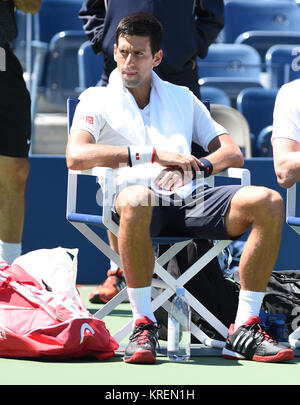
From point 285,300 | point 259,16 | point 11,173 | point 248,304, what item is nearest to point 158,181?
point 248,304

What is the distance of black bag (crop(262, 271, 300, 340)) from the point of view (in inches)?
181

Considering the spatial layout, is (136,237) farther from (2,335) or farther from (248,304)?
(2,335)

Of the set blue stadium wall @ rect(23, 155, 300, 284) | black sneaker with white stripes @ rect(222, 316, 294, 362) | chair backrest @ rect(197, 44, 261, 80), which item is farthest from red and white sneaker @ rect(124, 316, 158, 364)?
chair backrest @ rect(197, 44, 261, 80)

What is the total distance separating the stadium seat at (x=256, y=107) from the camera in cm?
776

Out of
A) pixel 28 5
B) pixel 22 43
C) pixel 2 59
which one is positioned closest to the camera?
pixel 2 59

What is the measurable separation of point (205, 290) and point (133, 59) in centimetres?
117

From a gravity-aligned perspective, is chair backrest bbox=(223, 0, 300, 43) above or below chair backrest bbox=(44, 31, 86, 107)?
above

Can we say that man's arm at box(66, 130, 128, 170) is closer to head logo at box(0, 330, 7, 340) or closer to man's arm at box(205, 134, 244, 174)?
man's arm at box(205, 134, 244, 174)

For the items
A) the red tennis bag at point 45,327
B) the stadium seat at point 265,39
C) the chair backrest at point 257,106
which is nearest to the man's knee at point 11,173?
the red tennis bag at point 45,327

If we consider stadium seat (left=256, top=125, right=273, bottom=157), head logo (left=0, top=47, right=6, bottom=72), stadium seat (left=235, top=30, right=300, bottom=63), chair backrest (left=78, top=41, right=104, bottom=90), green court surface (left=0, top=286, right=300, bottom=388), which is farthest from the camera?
stadium seat (left=235, top=30, right=300, bottom=63)

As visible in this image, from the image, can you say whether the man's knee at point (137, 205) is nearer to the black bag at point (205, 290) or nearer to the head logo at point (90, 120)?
the head logo at point (90, 120)

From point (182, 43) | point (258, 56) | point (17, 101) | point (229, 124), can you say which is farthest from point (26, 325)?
point (258, 56)

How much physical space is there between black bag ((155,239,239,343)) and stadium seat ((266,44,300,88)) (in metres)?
3.99

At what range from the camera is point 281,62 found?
8453mm
